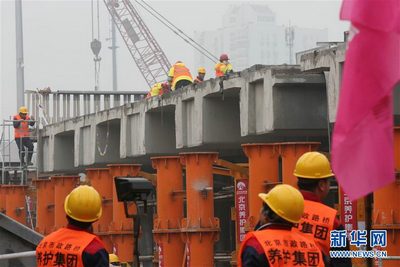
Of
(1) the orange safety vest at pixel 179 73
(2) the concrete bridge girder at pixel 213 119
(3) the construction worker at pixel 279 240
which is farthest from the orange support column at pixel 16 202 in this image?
(3) the construction worker at pixel 279 240

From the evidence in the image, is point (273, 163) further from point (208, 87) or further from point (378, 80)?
point (378, 80)

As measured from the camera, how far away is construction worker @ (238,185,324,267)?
5492 mm

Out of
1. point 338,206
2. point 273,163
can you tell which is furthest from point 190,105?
point 338,206

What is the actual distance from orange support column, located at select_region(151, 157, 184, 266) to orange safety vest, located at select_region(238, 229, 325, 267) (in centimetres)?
1455

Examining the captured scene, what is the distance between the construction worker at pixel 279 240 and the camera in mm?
5492

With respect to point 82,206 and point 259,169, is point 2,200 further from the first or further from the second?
point 82,206

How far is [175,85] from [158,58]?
55.8 m

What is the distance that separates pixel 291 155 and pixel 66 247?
34.3 feet

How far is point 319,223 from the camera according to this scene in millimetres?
6621

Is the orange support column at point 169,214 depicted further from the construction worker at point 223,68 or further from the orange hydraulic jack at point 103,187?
the construction worker at point 223,68

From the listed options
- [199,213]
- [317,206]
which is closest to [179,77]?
[199,213]

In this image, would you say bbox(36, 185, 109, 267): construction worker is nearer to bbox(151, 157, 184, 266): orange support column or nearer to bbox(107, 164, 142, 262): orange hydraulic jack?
bbox(151, 157, 184, 266): orange support column

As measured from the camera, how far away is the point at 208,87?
2088 centimetres

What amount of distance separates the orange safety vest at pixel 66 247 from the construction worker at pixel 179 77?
19704mm
